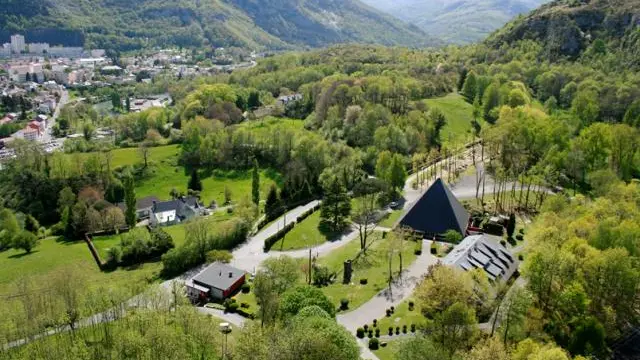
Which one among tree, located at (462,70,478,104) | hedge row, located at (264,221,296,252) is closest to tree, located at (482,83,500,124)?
tree, located at (462,70,478,104)

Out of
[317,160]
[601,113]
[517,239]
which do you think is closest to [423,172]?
[317,160]

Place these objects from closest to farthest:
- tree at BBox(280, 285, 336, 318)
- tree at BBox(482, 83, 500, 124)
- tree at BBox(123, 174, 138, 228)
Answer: tree at BBox(280, 285, 336, 318) → tree at BBox(123, 174, 138, 228) → tree at BBox(482, 83, 500, 124)

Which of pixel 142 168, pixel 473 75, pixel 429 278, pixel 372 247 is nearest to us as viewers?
pixel 429 278

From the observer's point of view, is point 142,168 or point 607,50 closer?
point 142,168

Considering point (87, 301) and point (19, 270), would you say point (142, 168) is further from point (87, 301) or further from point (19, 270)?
point (87, 301)

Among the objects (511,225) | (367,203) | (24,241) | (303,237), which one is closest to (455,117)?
(367,203)

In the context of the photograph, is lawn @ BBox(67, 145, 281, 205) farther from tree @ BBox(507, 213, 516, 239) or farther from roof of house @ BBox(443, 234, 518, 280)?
roof of house @ BBox(443, 234, 518, 280)

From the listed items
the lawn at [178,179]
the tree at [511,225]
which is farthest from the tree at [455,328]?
the lawn at [178,179]
